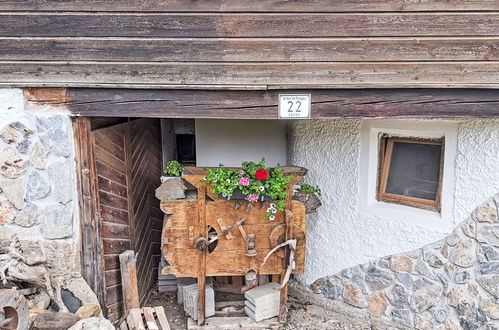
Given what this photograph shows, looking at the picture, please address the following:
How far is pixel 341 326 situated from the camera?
12.6ft

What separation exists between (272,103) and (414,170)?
1.51 metres

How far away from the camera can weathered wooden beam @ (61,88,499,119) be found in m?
2.85

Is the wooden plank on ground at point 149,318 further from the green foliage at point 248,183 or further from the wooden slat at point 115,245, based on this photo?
the green foliage at point 248,183

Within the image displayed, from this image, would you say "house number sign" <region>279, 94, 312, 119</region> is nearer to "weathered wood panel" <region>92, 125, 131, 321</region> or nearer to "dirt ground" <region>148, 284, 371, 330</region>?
"weathered wood panel" <region>92, 125, 131, 321</region>

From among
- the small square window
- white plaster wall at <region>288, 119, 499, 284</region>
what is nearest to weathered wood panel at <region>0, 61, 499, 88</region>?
white plaster wall at <region>288, 119, 499, 284</region>

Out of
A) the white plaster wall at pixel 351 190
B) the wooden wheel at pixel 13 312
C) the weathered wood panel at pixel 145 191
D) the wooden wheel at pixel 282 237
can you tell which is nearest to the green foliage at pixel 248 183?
the wooden wheel at pixel 282 237

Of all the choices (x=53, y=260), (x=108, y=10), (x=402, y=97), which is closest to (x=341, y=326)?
(x=402, y=97)

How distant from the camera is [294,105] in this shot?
2.92 metres

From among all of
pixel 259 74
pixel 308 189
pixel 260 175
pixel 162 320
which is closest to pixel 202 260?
pixel 162 320

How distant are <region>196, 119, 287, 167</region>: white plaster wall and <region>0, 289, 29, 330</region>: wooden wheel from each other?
232cm

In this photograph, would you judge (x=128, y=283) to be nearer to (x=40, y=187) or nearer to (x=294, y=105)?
(x=40, y=187)

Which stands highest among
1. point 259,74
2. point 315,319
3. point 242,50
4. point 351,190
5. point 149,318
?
point 242,50

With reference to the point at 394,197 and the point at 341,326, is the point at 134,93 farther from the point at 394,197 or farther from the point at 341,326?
the point at 341,326

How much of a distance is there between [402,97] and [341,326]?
7.24ft
